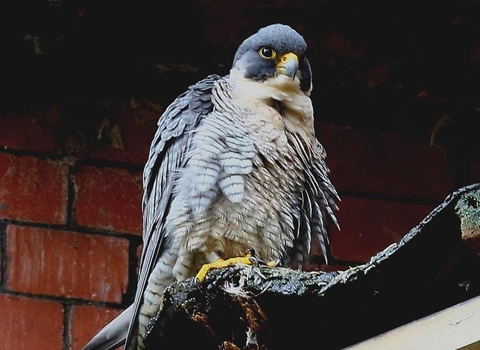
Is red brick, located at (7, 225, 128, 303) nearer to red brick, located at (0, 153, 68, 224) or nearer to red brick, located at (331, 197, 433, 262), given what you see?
red brick, located at (0, 153, 68, 224)

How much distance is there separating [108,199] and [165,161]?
0.36 metres

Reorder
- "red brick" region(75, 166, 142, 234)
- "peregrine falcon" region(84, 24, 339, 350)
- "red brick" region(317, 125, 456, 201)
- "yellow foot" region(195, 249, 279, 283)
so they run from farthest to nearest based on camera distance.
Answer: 1. "red brick" region(317, 125, 456, 201)
2. "red brick" region(75, 166, 142, 234)
3. "peregrine falcon" region(84, 24, 339, 350)
4. "yellow foot" region(195, 249, 279, 283)

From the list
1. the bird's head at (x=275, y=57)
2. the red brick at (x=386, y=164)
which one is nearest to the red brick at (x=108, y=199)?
the bird's head at (x=275, y=57)

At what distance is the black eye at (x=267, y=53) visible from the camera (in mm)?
2836

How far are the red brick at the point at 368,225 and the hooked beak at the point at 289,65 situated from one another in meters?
0.42

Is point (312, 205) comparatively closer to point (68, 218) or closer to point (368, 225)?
point (368, 225)

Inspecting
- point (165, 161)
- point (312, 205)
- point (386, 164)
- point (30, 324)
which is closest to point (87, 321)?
point (30, 324)

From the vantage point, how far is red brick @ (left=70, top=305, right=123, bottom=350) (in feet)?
9.35

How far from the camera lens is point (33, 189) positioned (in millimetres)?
2936

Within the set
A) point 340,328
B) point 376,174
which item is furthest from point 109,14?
point 340,328

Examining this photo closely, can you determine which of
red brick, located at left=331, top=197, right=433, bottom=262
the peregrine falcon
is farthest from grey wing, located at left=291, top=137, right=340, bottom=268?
red brick, located at left=331, top=197, right=433, bottom=262

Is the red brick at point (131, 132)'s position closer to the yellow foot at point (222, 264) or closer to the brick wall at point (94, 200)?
the brick wall at point (94, 200)

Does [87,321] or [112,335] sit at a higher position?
[87,321]

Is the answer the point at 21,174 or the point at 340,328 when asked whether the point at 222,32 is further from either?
the point at 340,328
